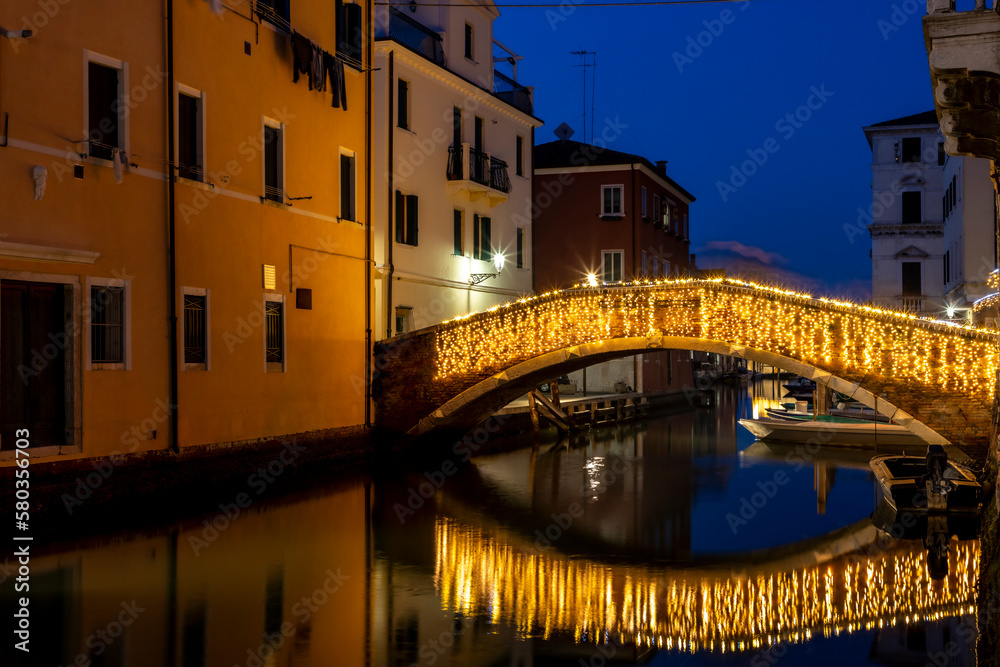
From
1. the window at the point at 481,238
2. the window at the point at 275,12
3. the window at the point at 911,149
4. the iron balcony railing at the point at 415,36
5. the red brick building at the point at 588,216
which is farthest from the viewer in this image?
the window at the point at 911,149

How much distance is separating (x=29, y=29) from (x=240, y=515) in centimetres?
560

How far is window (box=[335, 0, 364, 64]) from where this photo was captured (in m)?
16.2

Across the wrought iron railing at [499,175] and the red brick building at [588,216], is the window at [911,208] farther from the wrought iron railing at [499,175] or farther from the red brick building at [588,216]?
the wrought iron railing at [499,175]

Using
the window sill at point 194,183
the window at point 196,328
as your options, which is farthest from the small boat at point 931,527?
the window sill at point 194,183

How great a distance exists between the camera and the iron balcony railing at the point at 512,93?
958 inches

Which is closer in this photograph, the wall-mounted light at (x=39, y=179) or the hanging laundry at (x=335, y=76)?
the wall-mounted light at (x=39, y=179)

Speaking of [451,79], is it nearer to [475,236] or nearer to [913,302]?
[475,236]

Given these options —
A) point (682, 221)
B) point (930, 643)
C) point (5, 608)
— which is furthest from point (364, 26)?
point (682, 221)

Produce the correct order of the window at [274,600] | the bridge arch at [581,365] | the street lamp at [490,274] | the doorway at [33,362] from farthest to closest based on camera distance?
the street lamp at [490,274], the bridge arch at [581,365], the doorway at [33,362], the window at [274,600]

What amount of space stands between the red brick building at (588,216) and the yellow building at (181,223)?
1489cm

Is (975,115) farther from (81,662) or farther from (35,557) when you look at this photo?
(35,557)

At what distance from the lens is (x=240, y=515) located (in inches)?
434

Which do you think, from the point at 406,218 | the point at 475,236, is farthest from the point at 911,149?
the point at 406,218

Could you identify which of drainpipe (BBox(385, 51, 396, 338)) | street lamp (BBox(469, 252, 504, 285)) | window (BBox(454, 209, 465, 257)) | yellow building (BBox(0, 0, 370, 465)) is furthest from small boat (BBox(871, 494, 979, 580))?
street lamp (BBox(469, 252, 504, 285))
